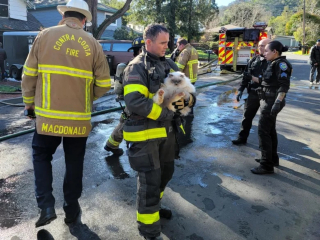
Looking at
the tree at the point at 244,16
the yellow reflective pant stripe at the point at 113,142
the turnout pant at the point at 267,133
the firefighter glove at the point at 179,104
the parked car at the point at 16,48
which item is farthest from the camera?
the tree at the point at 244,16

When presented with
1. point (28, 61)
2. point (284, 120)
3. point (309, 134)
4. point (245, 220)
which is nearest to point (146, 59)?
point (28, 61)

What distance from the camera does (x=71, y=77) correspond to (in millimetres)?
2436

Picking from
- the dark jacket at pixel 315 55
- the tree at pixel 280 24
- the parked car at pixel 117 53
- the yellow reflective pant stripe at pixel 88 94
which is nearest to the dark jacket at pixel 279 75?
the yellow reflective pant stripe at pixel 88 94

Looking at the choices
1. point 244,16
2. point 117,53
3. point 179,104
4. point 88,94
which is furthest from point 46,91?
point 244,16

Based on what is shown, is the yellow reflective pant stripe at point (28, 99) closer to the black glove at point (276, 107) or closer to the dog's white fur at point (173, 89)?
the dog's white fur at point (173, 89)

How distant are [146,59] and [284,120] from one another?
539cm

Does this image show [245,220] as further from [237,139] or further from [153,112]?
[237,139]

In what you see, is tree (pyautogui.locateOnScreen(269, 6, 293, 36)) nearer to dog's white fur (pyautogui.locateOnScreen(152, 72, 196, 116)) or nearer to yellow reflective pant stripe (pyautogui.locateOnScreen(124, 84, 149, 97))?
dog's white fur (pyautogui.locateOnScreen(152, 72, 196, 116))

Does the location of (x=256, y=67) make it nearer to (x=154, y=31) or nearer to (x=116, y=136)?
(x=116, y=136)

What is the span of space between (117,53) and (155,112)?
38.0 feet

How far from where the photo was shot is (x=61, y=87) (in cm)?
242

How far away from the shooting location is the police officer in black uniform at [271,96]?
3863mm

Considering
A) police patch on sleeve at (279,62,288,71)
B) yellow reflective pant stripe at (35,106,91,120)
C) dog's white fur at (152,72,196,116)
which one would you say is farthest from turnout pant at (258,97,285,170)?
yellow reflective pant stripe at (35,106,91,120)

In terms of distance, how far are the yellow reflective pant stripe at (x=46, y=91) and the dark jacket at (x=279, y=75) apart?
119 inches
